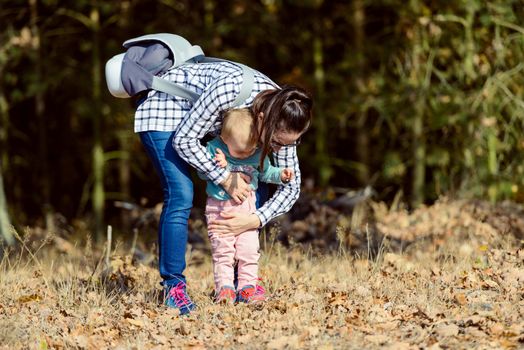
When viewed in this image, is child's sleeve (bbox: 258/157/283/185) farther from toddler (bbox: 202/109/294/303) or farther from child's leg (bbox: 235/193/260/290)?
child's leg (bbox: 235/193/260/290)

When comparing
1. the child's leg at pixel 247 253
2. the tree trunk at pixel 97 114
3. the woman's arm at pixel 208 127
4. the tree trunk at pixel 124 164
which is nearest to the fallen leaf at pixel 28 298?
the child's leg at pixel 247 253

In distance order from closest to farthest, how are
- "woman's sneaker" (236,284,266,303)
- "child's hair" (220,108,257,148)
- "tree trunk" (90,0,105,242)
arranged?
"child's hair" (220,108,257,148) < "woman's sneaker" (236,284,266,303) < "tree trunk" (90,0,105,242)

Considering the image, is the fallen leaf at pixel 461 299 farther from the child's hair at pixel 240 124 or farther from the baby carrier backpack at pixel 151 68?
the baby carrier backpack at pixel 151 68

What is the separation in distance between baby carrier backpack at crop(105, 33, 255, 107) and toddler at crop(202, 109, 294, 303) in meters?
0.34

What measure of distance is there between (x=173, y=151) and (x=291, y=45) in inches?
472

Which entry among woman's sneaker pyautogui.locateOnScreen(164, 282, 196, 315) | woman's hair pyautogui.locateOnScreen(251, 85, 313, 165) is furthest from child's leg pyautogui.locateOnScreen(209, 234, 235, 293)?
woman's hair pyautogui.locateOnScreen(251, 85, 313, 165)

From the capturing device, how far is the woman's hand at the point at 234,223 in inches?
204

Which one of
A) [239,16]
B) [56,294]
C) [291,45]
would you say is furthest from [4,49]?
[56,294]

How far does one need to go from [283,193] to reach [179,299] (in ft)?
2.93

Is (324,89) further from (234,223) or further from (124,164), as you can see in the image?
(234,223)

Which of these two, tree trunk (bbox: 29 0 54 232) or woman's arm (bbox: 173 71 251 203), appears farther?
tree trunk (bbox: 29 0 54 232)

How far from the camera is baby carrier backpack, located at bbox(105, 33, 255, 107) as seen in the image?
508 cm

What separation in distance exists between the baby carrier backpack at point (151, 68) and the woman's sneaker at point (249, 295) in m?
1.16

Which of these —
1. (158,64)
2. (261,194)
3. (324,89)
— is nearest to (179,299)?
(261,194)
